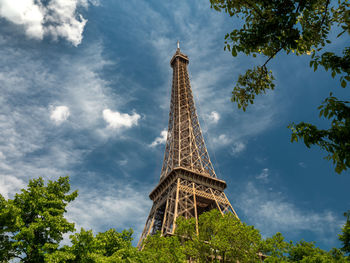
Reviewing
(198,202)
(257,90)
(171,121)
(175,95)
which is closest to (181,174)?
(198,202)

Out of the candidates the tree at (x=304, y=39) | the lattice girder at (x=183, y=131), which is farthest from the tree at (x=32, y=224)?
the lattice girder at (x=183, y=131)

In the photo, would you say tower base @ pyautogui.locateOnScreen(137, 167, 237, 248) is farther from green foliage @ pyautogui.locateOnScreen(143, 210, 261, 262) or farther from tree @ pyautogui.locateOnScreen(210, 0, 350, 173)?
tree @ pyautogui.locateOnScreen(210, 0, 350, 173)

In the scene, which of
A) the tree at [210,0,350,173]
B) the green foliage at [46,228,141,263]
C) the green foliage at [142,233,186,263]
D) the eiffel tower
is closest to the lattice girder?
the eiffel tower

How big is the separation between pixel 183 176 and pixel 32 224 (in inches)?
1256

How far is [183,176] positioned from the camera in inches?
1731

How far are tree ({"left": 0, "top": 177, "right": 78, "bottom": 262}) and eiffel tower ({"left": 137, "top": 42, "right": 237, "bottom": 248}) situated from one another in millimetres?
19200

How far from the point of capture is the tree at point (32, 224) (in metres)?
13.3

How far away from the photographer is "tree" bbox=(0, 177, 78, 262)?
43.8 feet

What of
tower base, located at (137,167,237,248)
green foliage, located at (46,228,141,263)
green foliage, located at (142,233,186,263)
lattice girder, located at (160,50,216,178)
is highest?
lattice girder, located at (160,50,216,178)

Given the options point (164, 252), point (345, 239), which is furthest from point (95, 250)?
point (345, 239)

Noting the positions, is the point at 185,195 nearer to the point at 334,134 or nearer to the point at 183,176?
the point at 183,176

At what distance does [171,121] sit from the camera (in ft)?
209

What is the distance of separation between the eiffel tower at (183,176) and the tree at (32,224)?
19.2 meters

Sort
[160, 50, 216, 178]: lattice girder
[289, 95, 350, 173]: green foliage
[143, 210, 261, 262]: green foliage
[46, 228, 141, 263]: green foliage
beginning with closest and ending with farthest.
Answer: [289, 95, 350, 173]: green foliage → [46, 228, 141, 263]: green foliage → [143, 210, 261, 262]: green foliage → [160, 50, 216, 178]: lattice girder
